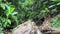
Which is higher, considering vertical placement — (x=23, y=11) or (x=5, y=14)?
(x=23, y=11)

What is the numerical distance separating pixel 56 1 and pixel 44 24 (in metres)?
1.13

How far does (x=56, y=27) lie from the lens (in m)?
6.24

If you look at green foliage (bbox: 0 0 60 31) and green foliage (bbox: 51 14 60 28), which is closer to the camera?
green foliage (bbox: 51 14 60 28)

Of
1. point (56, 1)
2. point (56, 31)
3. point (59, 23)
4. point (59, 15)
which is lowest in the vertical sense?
point (56, 31)

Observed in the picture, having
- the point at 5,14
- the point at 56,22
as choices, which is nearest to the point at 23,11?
the point at 5,14

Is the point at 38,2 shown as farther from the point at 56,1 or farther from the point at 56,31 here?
the point at 56,31

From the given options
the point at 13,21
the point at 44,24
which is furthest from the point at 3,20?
the point at 44,24

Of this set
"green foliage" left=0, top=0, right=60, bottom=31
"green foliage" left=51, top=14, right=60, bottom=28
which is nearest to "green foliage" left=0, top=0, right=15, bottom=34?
"green foliage" left=0, top=0, right=60, bottom=31

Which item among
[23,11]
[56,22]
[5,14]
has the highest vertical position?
[23,11]

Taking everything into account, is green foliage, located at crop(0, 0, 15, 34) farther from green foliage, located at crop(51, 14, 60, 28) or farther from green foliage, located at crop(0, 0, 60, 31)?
green foliage, located at crop(51, 14, 60, 28)

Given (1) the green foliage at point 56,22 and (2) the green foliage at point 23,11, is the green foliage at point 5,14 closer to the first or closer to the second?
(2) the green foliage at point 23,11

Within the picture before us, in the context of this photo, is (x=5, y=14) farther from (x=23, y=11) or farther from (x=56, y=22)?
(x=56, y=22)

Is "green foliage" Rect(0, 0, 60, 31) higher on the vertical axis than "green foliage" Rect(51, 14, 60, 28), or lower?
higher

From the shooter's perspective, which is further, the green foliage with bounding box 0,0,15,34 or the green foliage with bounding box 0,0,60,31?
the green foliage with bounding box 0,0,60,31
